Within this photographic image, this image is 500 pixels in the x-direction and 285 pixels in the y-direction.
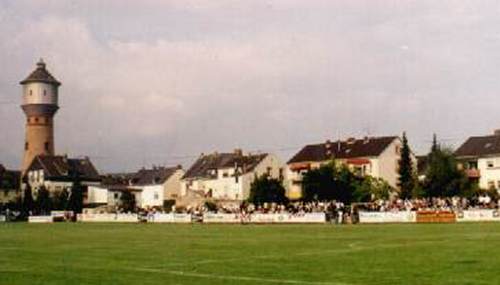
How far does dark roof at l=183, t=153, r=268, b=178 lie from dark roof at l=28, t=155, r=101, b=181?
27495 mm

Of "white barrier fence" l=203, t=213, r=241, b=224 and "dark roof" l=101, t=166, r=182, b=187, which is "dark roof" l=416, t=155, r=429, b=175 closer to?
"dark roof" l=101, t=166, r=182, b=187

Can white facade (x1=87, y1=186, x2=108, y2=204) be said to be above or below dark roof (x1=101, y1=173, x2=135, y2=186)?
below

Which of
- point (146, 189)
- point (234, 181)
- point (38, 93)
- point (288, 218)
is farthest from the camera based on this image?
point (146, 189)

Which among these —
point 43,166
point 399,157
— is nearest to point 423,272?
point 399,157

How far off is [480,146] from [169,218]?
184ft

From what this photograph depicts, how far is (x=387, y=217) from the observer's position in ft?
228

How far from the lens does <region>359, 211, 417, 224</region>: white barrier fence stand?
67.8 metres

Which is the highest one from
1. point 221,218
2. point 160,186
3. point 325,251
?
point 160,186

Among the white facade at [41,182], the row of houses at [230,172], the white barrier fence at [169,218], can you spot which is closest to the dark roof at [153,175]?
the row of houses at [230,172]

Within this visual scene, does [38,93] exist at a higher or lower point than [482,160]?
higher

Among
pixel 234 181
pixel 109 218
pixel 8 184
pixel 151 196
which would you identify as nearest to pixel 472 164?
pixel 234 181

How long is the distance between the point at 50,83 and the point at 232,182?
1840 inches

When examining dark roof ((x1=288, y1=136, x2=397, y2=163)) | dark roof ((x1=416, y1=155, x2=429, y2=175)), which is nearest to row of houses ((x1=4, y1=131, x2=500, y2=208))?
dark roof ((x1=288, y1=136, x2=397, y2=163))

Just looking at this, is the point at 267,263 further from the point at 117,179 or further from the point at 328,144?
the point at 117,179
